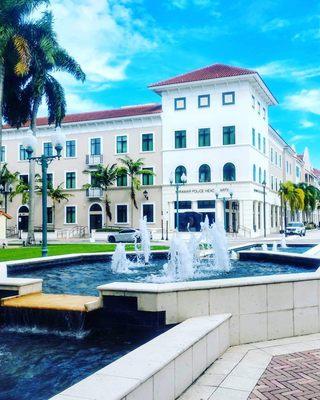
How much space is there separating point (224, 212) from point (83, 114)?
19.6 m

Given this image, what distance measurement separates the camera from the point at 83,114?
166ft

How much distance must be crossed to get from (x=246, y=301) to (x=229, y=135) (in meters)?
38.8

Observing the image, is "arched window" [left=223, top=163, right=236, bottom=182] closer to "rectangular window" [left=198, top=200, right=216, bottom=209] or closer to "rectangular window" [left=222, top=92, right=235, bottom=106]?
"rectangular window" [left=198, top=200, right=216, bottom=209]

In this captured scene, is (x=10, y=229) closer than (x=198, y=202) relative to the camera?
No

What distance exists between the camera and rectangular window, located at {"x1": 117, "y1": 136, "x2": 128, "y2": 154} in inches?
1881

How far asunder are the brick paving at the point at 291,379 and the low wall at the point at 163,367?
687mm

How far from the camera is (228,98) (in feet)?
144

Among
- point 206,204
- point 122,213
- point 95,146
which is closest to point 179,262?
point 206,204

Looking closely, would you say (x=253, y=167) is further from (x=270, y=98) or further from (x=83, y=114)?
(x=83, y=114)

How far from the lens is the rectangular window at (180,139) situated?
150 ft

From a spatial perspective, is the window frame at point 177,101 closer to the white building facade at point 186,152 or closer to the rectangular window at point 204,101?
the white building facade at point 186,152

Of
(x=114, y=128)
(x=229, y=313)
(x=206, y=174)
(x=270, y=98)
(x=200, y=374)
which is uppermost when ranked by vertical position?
(x=270, y=98)

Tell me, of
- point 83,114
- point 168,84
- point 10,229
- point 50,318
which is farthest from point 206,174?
point 50,318

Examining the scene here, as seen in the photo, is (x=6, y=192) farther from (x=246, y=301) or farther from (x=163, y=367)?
(x=163, y=367)
